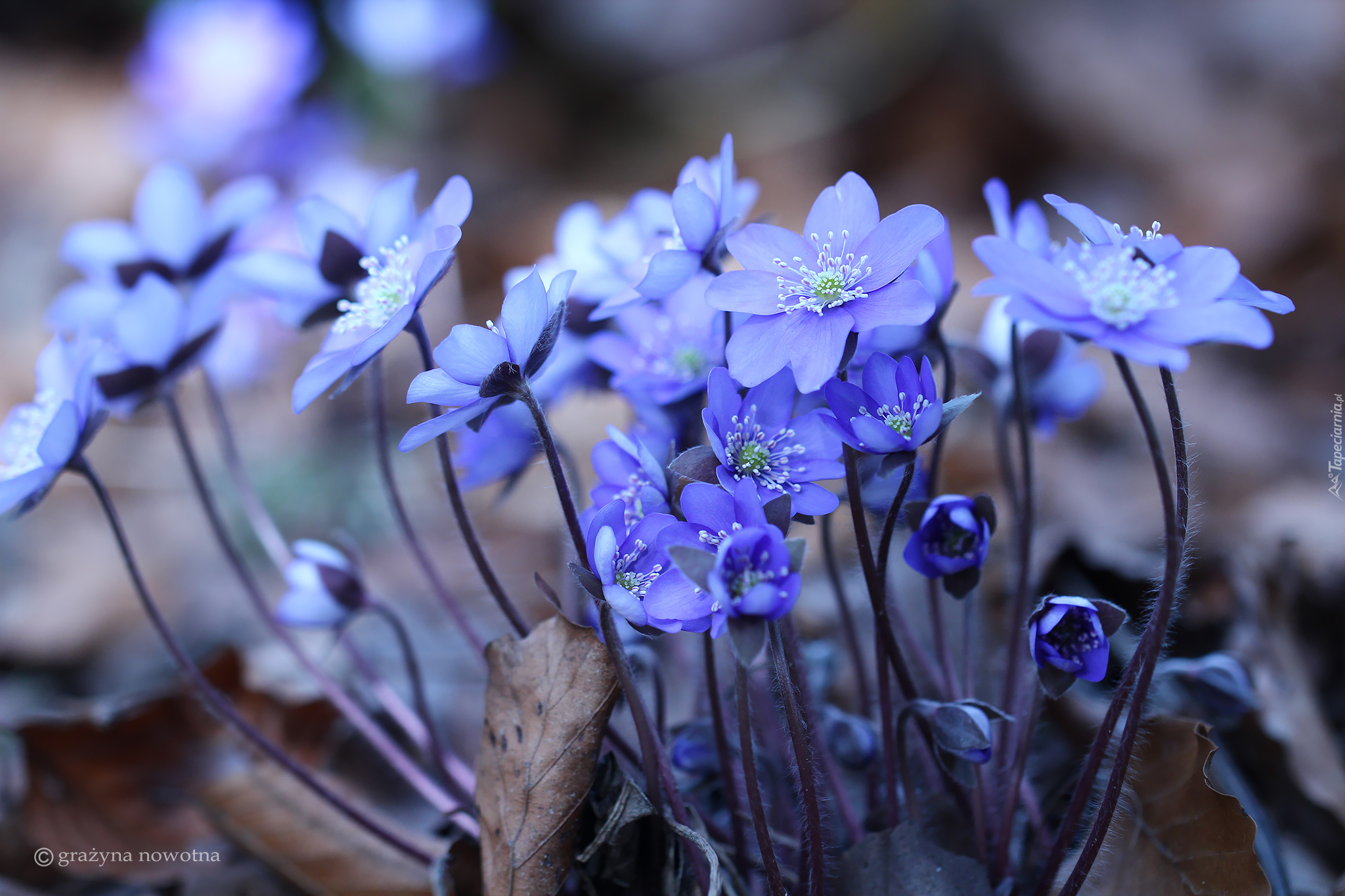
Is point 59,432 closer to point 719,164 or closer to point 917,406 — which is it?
point 719,164

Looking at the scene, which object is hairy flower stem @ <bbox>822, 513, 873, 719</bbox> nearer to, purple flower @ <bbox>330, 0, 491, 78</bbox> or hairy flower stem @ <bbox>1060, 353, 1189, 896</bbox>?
hairy flower stem @ <bbox>1060, 353, 1189, 896</bbox>

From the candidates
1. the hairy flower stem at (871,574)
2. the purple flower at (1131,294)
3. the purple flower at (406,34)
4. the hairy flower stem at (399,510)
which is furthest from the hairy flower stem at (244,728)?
the purple flower at (406,34)

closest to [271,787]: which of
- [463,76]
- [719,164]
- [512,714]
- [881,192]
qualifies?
[512,714]

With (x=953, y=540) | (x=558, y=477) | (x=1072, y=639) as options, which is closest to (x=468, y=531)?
(x=558, y=477)

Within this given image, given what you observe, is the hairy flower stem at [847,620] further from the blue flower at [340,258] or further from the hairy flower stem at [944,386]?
the blue flower at [340,258]

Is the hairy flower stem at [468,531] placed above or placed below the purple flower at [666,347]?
below

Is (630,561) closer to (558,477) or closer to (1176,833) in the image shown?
(558,477)
